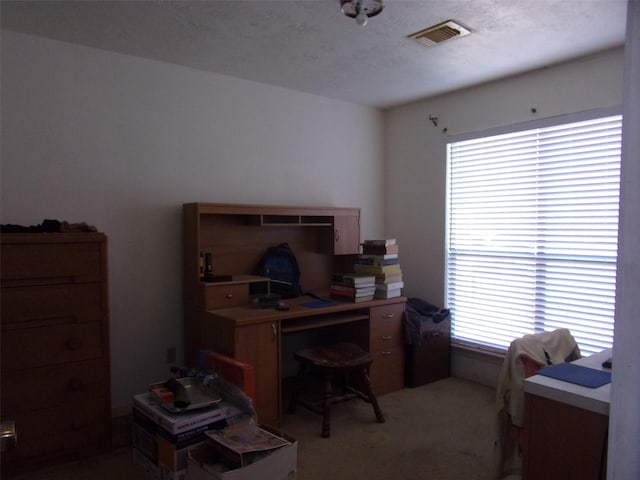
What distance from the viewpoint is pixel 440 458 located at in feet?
9.18

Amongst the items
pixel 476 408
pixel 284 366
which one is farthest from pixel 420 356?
pixel 284 366

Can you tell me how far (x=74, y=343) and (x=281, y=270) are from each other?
1654 millimetres

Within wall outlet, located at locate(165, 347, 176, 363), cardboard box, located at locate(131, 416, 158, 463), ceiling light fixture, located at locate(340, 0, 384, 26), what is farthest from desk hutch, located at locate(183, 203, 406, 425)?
ceiling light fixture, located at locate(340, 0, 384, 26)

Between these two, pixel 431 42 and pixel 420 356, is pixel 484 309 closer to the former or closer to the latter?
pixel 420 356

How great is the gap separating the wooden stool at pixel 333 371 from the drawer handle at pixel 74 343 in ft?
4.58

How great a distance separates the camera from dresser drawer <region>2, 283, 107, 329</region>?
8.21ft

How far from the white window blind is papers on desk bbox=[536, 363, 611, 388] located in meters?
1.48

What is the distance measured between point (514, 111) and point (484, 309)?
5.42 feet

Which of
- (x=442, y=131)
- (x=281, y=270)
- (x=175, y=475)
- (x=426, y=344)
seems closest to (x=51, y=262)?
(x=175, y=475)

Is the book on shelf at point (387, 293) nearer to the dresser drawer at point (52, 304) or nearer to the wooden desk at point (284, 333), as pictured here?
the wooden desk at point (284, 333)

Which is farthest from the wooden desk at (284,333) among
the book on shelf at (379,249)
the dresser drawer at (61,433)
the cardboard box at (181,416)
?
the dresser drawer at (61,433)

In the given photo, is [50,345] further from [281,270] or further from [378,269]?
[378,269]

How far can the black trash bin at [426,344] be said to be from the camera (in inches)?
154

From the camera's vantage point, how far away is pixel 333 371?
10.3 ft
